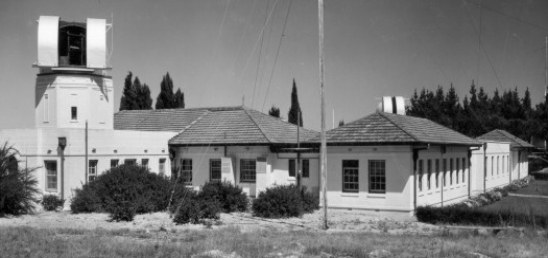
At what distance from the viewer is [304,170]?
33.0 meters

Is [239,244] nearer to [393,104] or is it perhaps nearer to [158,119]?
[393,104]

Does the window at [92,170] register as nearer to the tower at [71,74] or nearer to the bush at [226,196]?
the tower at [71,74]

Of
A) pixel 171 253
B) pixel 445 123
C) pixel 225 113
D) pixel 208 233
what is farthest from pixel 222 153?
Result: pixel 445 123

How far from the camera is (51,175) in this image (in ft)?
98.8

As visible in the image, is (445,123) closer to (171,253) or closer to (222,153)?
(222,153)

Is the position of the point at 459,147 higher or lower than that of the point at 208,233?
higher

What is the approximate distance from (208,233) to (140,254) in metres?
4.95

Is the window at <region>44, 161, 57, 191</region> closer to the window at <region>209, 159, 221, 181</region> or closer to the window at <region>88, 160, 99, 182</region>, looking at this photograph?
the window at <region>88, 160, 99, 182</region>

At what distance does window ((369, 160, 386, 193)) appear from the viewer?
2816 cm

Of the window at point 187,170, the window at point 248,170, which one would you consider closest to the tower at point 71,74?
the window at point 187,170

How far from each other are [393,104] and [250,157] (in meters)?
11.5

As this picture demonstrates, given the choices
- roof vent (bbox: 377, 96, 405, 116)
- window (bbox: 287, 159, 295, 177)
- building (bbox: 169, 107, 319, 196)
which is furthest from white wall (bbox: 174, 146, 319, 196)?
roof vent (bbox: 377, 96, 405, 116)

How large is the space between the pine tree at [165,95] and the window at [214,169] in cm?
2864

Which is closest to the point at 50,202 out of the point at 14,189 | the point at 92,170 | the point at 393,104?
the point at 92,170
